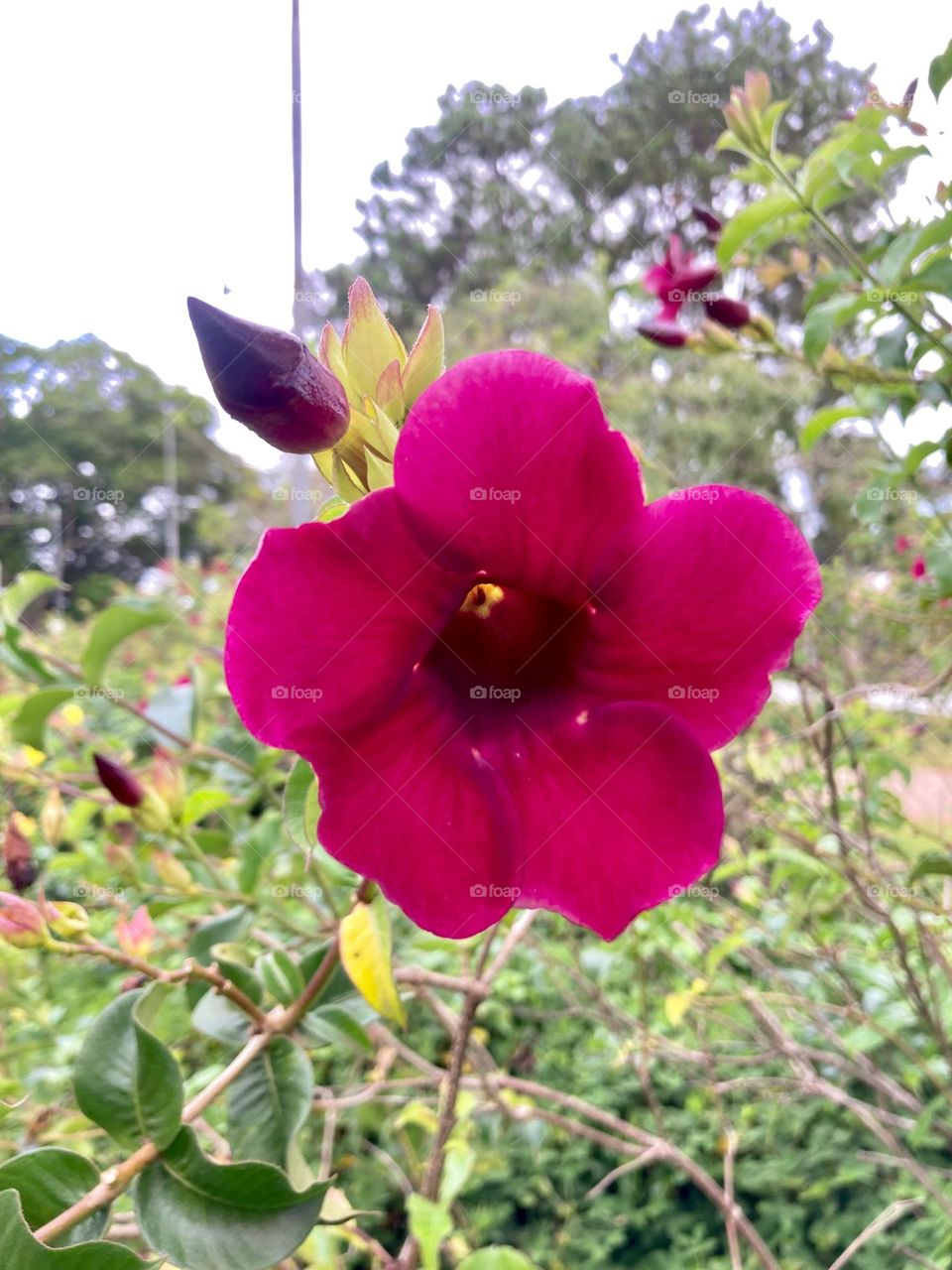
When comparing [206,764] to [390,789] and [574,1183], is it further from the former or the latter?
[574,1183]

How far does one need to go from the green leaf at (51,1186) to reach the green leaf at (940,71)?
3.58ft

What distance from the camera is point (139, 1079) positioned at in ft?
1.51

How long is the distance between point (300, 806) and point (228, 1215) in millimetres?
218

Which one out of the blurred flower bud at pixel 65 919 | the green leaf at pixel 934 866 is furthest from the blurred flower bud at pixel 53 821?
the green leaf at pixel 934 866

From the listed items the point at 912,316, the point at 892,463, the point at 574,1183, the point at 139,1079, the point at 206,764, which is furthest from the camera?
the point at 574,1183

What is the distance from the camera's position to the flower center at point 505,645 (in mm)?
459

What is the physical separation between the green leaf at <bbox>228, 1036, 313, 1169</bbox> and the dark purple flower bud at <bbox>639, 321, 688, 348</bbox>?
3.06ft

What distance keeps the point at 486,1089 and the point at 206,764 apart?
613mm

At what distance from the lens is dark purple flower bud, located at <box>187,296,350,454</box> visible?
0.36 meters

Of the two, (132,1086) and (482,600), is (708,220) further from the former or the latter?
(132,1086)

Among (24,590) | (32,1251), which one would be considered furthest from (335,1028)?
(24,590)

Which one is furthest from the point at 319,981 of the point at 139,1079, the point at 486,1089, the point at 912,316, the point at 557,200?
the point at 557,200

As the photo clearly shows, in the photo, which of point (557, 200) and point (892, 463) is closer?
point (892, 463)

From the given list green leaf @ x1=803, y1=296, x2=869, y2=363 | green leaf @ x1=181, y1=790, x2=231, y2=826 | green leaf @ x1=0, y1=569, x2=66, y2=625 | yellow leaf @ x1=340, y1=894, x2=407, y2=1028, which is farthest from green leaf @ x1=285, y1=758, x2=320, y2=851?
green leaf @ x1=803, y1=296, x2=869, y2=363
